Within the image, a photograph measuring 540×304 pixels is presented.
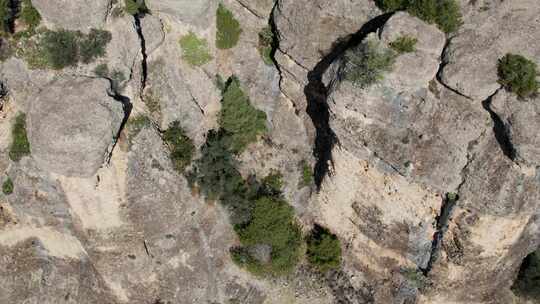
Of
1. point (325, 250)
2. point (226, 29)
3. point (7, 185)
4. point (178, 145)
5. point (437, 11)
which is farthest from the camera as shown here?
point (325, 250)

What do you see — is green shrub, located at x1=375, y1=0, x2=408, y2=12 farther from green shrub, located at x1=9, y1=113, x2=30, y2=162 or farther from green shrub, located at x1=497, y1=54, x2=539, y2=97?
green shrub, located at x1=9, y1=113, x2=30, y2=162

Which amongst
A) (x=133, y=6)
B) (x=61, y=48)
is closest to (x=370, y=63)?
(x=133, y=6)

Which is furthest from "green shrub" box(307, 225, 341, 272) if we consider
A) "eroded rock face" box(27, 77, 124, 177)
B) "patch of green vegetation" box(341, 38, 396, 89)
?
"eroded rock face" box(27, 77, 124, 177)

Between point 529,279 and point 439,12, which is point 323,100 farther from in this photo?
point 529,279

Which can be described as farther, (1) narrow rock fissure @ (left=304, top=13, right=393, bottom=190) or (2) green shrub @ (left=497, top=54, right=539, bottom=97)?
(1) narrow rock fissure @ (left=304, top=13, right=393, bottom=190)

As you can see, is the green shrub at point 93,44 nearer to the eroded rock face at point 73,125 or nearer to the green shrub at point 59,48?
the green shrub at point 59,48

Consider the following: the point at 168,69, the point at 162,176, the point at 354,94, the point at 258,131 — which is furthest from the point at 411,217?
the point at 168,69
